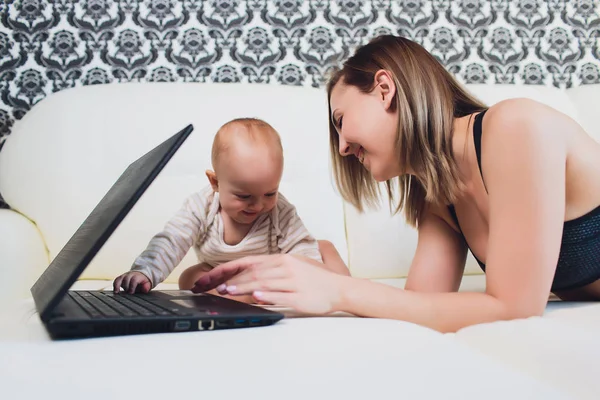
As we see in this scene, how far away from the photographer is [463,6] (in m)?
2.28

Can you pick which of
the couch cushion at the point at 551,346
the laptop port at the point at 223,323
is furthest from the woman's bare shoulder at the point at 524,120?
the laptop port at the point at 223,323

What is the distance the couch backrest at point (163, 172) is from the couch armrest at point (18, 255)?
1.9 inches

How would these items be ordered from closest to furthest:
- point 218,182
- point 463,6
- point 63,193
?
point 218,182 < point 63,193 < point 463,6

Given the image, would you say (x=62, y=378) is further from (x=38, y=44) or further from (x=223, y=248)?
(x=38, y=44)

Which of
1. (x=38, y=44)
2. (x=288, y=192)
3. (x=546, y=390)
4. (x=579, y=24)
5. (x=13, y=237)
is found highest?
(x=579, y=24)

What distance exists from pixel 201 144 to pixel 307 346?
1.20 m

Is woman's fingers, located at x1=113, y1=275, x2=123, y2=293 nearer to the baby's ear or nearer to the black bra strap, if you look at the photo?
the baby's ear

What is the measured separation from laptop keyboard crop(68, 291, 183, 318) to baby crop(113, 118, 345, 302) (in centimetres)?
32

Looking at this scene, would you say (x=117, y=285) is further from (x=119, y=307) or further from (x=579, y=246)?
(x=579, y=246)

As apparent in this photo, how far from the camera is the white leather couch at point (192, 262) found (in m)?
0.54

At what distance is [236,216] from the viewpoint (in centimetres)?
147

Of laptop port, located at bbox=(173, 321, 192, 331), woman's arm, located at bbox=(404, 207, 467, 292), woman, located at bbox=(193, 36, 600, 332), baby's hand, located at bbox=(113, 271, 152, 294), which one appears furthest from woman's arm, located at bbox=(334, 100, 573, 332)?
baby's hand, located at bbox=(113, 271, 152, 294)

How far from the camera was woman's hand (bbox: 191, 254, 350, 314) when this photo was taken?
32.5 inches

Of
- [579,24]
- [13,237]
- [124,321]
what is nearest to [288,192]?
[13,237]
